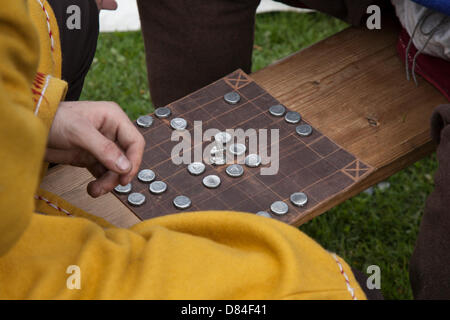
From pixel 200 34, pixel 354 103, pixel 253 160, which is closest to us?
pixel 253 160

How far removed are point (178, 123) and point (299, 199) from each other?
14.1 inches

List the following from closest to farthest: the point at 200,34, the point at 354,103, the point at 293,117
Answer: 1. the point at 293,117
2. the point at 354,103
3. the point at 200,34

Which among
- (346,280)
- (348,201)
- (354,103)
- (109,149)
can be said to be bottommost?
(348,201)

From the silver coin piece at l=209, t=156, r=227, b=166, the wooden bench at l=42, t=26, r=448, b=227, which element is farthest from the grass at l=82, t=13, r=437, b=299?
the silver coin piece at l=209, t=156, r=227, b=166

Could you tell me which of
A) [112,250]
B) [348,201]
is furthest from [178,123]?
[348,201]

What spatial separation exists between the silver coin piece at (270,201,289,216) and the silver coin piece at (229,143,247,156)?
17 cm

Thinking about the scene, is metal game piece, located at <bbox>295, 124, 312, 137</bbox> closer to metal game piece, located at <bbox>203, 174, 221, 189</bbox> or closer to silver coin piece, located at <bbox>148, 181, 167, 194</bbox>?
metal game piece, located at <bbox>203, 174, 221, 189</bbox>

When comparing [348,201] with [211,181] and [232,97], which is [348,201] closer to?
[232,97]

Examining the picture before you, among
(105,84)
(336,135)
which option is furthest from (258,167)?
(105,84)

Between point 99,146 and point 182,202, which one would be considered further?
point 182,202

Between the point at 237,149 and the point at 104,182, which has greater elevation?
the point at 104,182

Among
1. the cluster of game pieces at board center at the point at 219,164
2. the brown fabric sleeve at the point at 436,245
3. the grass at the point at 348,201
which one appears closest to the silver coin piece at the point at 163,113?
the cluster of game pieces at board center at the point at 219,164

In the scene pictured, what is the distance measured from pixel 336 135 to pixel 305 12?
1652 millimetres

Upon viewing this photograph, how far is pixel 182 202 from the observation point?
4.05ft
